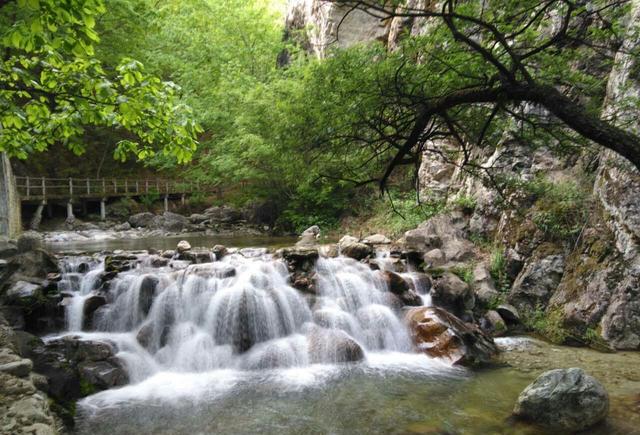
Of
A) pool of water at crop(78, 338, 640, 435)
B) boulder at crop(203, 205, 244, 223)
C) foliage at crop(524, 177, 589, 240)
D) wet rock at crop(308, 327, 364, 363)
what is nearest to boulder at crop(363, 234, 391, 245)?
foliage at crop(524, 177, 589, 240)

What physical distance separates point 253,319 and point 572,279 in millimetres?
6285

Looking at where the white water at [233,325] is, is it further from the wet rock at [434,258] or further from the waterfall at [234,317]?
the wet rock at [434,258]

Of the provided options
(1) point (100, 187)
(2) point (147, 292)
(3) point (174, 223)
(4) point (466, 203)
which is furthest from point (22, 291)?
(1) point (100, 187)

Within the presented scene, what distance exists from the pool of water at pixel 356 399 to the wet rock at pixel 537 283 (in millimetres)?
1560

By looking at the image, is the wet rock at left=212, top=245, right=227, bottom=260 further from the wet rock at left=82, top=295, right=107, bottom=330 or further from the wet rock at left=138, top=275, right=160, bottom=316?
the wet rock at left=82, top=295, right=107, bottom=330

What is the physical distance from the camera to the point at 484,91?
3.60 m

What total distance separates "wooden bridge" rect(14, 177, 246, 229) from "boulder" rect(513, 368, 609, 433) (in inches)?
683

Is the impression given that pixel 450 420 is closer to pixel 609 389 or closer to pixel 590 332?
pixel 609 389

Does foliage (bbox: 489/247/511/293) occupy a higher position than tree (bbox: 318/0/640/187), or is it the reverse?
tree (bbox: 318/0/640/187)

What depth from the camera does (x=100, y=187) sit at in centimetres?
2256

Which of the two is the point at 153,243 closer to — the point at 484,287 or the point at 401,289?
the point at 401,289

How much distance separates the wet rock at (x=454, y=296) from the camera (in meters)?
8.37

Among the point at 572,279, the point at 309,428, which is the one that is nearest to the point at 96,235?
the point at 309,428

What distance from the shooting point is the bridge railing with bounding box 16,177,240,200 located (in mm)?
19625
